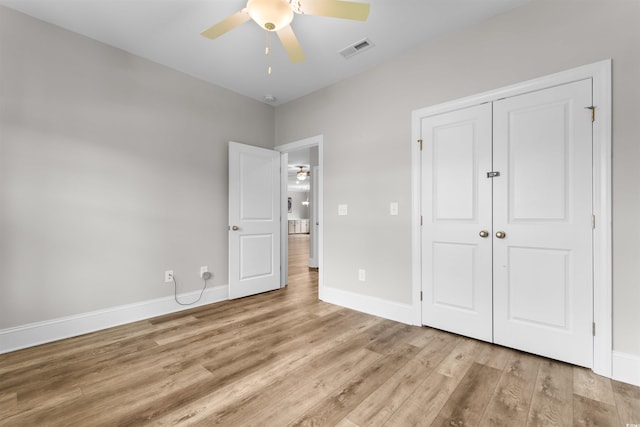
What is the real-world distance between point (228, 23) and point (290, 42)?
0.45 m

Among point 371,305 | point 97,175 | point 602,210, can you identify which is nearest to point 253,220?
point 97,175

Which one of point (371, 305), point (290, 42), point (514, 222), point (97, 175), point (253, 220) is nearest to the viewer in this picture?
point (290, 42)

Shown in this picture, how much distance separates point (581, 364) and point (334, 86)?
3498 millimetres

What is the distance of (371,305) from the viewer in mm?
3113

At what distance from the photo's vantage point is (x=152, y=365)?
6.72 ft

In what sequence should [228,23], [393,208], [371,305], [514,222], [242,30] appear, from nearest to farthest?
1. [228,23]
2. [514,222]
3. [242,30]
4. [393,208]
5. [371,305]

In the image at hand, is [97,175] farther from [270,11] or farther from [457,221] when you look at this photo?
Result: [457,221]

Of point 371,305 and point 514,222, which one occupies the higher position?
point 514,222

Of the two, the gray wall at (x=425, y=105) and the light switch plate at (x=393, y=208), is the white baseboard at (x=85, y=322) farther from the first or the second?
the light switch plate at (x=393, y=208)

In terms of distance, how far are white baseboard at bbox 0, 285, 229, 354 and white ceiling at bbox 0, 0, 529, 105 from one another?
2.62 metres

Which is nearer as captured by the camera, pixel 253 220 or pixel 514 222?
pixel 514 222

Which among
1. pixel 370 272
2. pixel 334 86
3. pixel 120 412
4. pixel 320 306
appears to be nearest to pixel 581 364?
pixel 370 272

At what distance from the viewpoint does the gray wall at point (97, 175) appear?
232 cm

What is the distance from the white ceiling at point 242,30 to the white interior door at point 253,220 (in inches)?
42.1
